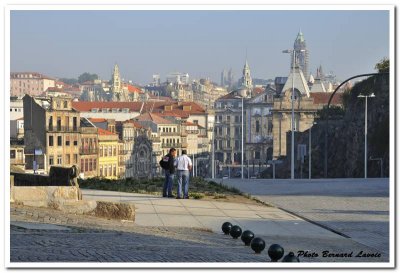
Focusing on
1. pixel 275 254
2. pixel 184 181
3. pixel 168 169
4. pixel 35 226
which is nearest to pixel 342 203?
pixel 184 181

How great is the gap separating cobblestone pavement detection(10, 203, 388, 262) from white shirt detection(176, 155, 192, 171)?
700 centimetres

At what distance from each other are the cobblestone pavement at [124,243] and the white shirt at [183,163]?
7001 mm

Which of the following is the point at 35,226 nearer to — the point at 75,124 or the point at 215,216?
the point at 215,216

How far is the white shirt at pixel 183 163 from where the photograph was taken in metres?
22.9

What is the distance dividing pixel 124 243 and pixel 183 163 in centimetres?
1080

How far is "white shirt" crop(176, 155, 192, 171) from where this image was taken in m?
22.9

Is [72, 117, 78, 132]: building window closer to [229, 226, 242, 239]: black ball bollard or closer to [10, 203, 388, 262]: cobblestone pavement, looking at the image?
[10, 203, 388, 262]: cobblestone pavement

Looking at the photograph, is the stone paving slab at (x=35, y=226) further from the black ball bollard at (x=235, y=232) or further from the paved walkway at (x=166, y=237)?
the black ball bollard at (x=235, y=232)

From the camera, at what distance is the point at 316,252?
13109 mm

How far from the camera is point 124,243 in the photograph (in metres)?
12.3

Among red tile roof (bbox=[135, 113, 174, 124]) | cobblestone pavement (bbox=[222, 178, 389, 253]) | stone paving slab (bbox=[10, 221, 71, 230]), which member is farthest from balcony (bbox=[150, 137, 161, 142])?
stone paving slab (bbox=[10, 221, 71, 230])

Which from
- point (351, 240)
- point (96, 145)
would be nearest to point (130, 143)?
point (96, 145)

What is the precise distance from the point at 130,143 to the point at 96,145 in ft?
88.6
